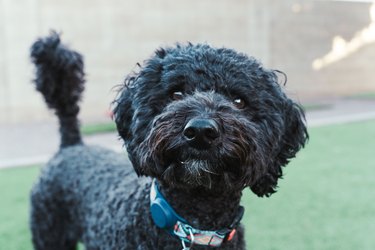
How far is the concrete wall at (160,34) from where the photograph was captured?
10.6m

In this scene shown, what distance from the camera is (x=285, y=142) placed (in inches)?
81.8

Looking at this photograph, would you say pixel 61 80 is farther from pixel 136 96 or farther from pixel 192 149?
pixel 192 149

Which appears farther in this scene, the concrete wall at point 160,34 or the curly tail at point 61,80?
the concrete wall at point 160,34

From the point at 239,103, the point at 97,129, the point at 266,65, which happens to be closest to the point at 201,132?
the point at 239,103

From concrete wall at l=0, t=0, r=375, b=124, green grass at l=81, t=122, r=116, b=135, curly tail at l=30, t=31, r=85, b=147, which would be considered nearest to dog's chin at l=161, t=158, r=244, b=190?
curly tail at l=30, t=31, r=85, b=147

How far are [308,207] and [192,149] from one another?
117 inches

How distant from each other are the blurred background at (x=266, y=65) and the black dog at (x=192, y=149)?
35cm

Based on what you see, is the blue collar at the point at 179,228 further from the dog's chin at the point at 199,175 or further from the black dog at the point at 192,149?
the dog's chin at the point at 199,175

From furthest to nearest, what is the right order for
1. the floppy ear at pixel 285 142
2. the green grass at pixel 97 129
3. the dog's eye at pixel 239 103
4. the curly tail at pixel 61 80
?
1. the green grass at pixel 97 129
2. the curly tail at pixel 61 80
3. the floppy ear at pixel 285 142
4. the dog's eye at pixel 239 103

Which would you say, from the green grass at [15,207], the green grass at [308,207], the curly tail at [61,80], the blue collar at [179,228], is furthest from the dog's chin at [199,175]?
the green grass at [15,207]

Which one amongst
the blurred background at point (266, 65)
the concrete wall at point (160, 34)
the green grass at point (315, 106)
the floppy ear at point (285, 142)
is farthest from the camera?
the green grass at point (315, 106)

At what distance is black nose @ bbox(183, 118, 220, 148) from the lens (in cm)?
158

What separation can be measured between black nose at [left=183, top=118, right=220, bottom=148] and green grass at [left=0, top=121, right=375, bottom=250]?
207 cm

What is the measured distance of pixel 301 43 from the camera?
1549 centimetres
